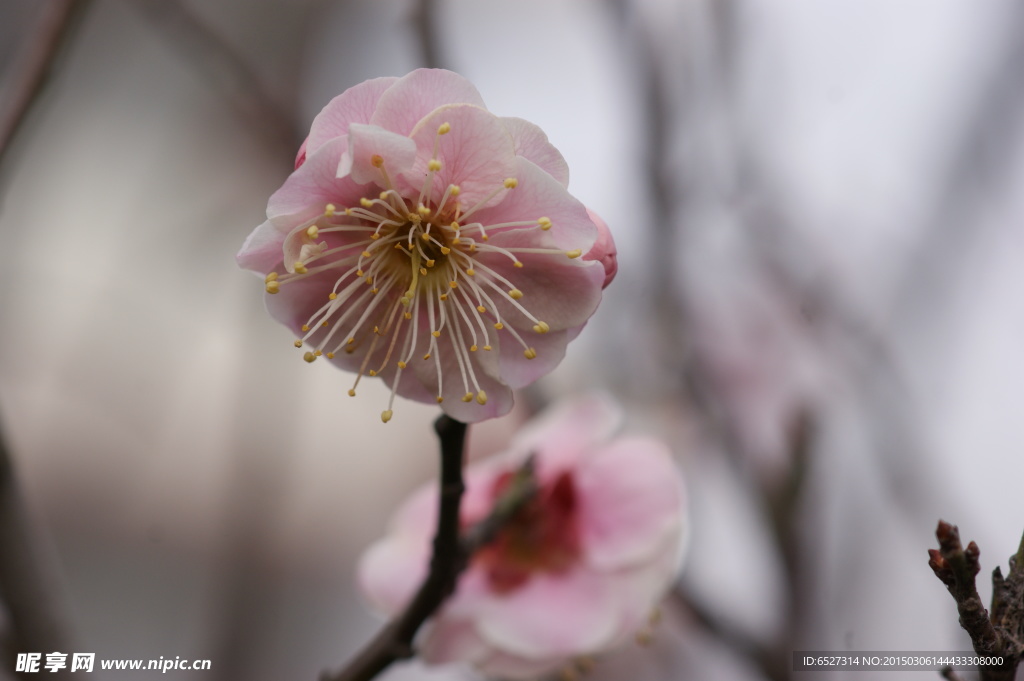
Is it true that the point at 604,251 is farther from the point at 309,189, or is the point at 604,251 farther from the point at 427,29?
the point at 427,29

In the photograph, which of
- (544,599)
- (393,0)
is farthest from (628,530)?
(393,0)

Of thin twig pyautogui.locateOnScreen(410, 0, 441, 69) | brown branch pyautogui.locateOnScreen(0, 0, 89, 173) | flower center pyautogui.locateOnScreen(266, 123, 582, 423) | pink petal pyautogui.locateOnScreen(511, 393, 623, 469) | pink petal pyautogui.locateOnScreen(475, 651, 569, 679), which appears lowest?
pink petal pyautogui.locateOnScreen(475, 651, 569, 679)

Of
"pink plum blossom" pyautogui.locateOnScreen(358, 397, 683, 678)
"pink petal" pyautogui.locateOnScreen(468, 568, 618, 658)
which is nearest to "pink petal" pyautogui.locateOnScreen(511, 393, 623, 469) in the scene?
"pink plum blossom" pyautogui.locateOnScreen(358, 397, 683, 678)

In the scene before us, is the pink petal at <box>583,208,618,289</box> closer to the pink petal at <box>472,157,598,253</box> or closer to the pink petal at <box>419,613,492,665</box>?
the pink petal at <box>472,157,598,253</box>

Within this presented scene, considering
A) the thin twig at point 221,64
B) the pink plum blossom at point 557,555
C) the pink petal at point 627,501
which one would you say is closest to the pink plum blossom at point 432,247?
the pink plum blossom at point 557,555

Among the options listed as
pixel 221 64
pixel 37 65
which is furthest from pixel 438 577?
pixel 221 64

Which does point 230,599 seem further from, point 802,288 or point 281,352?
point 802,288
